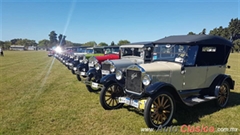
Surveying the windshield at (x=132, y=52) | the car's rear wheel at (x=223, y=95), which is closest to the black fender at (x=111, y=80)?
the windshield at (x=132, y=52)

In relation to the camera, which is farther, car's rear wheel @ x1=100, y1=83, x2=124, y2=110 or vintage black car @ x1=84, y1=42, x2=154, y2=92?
vintage black car @ x1=84, y1=42, x2=154, y2=92

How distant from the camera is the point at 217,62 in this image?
17.6 ft

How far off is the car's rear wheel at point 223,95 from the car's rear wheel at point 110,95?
110 inches

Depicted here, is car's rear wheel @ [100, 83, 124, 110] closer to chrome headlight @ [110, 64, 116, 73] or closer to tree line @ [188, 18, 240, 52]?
chrome headlight @ [110, 64, 116, 73]

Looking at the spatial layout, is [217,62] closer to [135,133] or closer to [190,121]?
[190,121]

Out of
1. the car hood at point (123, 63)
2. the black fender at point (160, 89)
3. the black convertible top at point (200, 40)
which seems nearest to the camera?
the black fender at point (160, 89)

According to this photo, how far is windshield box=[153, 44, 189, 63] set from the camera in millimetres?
4594

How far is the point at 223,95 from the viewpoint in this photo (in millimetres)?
5289

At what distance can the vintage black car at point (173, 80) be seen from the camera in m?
3.86

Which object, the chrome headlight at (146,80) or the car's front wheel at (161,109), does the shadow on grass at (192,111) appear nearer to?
the car's front wheel at (161,109)

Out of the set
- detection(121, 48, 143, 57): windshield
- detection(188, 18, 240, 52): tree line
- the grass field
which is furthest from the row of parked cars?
detection(188, 18, 240, 52): tree line

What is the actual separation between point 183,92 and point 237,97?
114 inches

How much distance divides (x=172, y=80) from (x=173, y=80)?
0.12 ft

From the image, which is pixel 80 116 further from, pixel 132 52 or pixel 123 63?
pixel 132 52
